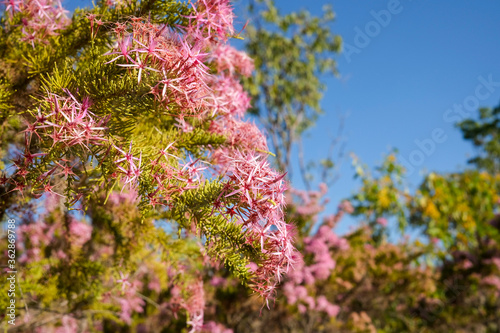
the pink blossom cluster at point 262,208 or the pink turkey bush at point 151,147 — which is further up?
the pink turkey bush at point 151,147

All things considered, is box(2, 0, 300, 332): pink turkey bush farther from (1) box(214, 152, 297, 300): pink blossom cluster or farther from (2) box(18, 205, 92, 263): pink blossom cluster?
(2) box(18, 205, 92, 263): pink blossom cluster

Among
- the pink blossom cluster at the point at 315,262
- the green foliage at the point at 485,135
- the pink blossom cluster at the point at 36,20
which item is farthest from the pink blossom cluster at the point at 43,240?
the green foliage at the point at 485,135

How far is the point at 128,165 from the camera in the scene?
1165mm

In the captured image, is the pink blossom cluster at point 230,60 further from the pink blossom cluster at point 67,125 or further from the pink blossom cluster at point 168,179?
the pink blossom cluster at point 67,125

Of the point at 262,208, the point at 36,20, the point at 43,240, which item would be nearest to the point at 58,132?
the point at 262,208

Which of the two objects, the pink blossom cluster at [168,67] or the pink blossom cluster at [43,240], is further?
the pink blossom cluster at [43,240]

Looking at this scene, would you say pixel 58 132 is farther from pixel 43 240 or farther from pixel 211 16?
pixel 43 240

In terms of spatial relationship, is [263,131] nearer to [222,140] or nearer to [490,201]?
[222,140]

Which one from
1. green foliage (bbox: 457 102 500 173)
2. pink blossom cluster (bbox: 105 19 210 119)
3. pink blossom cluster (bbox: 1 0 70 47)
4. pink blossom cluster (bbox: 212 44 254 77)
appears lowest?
pink blossom cluster (bbox: 105 19 210 119)

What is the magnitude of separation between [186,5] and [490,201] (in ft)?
35.6

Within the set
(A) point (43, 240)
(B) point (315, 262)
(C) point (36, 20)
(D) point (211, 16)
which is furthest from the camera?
(B) point (315, 262)

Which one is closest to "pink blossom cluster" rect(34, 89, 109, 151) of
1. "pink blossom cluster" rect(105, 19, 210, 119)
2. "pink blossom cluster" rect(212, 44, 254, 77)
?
"pink blossom cluster" rect(105, 19, 210, 119)

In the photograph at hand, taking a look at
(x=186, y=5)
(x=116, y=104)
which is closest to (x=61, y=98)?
(x=116, y=104)

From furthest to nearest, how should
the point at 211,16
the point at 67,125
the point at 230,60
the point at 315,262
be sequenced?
1. the point at 315,262
2. the point at 230,60
3. the point at 211,16
4. the point at 67,125
